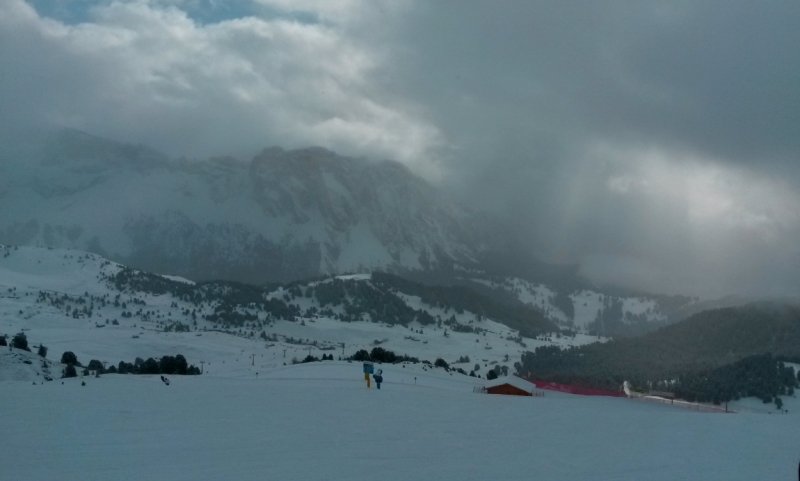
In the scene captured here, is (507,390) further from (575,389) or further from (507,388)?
(575,389)

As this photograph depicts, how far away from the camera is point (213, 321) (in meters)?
158

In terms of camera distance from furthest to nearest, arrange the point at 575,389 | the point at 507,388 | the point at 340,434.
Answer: the point at 575,389
the point at 507,388
the point at 340,434

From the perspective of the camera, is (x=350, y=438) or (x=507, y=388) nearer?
(x=350, y=438)

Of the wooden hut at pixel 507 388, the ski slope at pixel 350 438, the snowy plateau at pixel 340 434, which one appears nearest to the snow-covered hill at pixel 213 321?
the wooden hut at pixel 507 388

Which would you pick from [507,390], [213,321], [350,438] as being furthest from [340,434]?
[213,321]

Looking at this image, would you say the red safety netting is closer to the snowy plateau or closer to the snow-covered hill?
→ the snowy plateau

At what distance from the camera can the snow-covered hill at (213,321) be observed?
351 feet

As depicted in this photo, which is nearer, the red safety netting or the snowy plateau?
the snowy plateau

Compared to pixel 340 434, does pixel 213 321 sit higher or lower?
higher

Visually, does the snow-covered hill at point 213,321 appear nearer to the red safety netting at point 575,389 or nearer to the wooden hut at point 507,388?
the red safety netting at point 575,389

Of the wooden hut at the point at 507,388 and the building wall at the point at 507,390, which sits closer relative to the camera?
the wooden hut at the point at 507,388

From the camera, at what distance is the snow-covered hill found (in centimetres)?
10694

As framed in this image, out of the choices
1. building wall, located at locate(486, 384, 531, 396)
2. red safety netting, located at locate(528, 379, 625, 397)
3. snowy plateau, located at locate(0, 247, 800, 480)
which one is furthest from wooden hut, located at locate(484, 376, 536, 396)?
red safety netting, located at locate(528, 379, 625, 397)

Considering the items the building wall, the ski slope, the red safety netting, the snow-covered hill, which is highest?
the snow-covered hill
